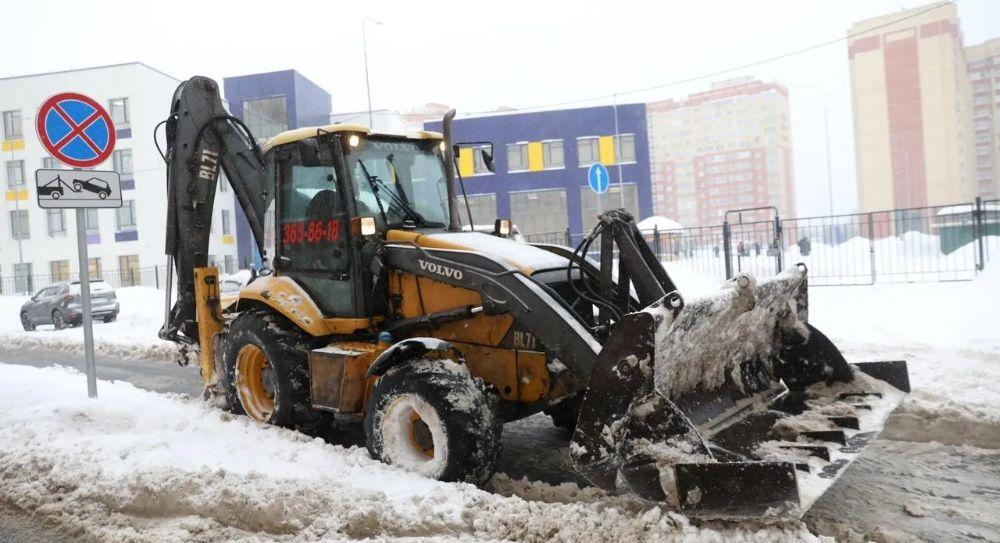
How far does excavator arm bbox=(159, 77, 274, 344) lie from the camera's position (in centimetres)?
735

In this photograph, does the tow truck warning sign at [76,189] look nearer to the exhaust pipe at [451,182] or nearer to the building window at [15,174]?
the exhaust pipe at [451,182]

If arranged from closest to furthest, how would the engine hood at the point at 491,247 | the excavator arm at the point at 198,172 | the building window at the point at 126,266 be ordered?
1. the engine hood at the point at 491,247
2. the excavator arm at the point at 198,172
3. the building window at the point at 126,266

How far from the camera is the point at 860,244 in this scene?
1667cm

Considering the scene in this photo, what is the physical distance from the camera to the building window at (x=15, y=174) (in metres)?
41.6

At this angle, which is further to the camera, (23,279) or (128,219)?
(128,219)

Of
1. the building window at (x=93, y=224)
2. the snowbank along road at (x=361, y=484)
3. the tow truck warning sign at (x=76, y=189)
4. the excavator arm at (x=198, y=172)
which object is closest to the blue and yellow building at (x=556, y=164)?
the building window at (x=93, y=224)

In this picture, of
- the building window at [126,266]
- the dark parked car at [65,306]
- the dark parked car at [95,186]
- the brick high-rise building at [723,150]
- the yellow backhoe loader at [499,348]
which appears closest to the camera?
the yellow backhoe loader at [499,348]

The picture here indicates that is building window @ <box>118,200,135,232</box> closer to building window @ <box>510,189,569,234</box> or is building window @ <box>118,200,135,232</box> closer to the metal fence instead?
building window @ <box>510,189,569,234</box>

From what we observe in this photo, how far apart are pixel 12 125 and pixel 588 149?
3254cm

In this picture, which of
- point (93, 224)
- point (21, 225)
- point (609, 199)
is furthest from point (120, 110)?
point (609, 199)

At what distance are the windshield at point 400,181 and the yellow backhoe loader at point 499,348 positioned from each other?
2 centimetres

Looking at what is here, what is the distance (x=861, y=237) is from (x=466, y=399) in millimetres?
14799

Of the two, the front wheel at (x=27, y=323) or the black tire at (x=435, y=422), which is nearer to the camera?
the black tire at (x=435, y=422)

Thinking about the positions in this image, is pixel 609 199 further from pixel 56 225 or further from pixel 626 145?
pixel 56 225
